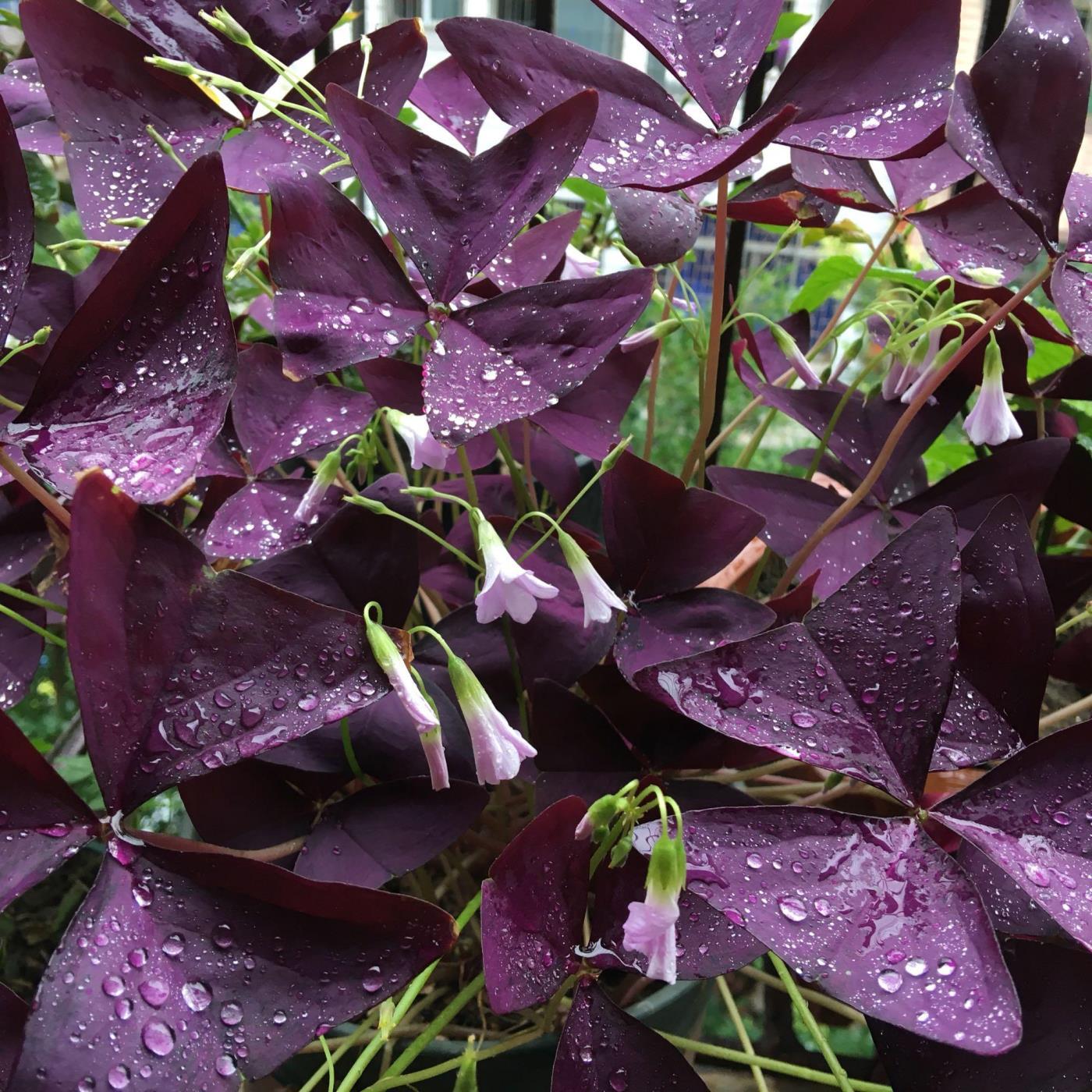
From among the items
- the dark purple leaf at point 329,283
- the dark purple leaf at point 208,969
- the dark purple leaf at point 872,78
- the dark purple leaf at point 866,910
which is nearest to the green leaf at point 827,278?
the dark purple leaf at point 872,78

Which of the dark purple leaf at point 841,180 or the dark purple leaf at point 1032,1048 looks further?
the dark purple leaf at point 841,180

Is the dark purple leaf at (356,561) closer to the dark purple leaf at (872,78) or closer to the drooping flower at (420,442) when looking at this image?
the drooping flower at (420,442)

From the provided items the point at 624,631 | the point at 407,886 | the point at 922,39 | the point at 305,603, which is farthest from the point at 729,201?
the point at 407,886

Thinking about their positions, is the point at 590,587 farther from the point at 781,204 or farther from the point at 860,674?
the point at 781,204

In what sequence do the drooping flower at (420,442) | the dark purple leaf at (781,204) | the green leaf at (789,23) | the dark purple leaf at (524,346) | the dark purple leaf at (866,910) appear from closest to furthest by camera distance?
1. the dark purple leaf at (866,910)
2. the dark purple leaf at (524,346)
3. the drooping flower at (420,442)
4. the dark purple leaf at (781,204)
5. the green leaf at (789,23)

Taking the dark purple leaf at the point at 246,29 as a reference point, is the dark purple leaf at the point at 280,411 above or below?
below

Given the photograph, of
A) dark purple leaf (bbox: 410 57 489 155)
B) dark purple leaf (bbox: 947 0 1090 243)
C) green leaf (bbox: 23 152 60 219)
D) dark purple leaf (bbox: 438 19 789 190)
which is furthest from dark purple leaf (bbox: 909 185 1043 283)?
green leaf (bbox: 23 152 60 219)
